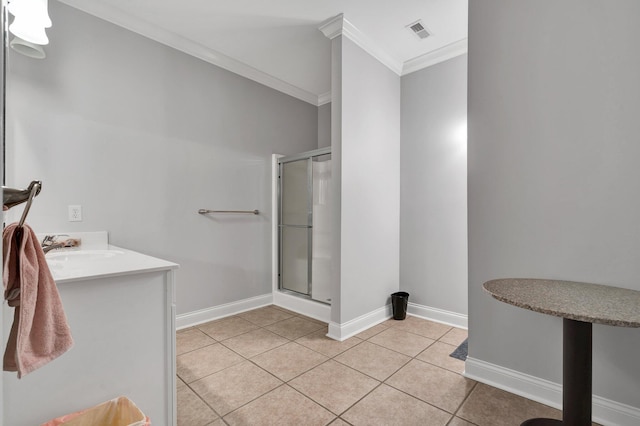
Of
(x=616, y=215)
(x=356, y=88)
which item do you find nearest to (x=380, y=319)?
(x=616, y=215)

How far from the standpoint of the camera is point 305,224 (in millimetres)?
3336

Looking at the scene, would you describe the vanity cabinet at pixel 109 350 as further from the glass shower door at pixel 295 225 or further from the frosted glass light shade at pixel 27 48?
the glass shower door at pixel 295 225

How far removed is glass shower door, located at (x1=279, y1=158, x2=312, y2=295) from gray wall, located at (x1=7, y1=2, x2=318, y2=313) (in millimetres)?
186

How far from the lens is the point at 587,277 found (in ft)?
5.16

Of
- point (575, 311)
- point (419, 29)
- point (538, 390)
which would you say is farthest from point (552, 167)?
point (419, 29)

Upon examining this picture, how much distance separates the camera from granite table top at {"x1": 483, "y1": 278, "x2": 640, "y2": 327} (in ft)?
3.55

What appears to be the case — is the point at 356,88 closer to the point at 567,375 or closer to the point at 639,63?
the point at 639,63

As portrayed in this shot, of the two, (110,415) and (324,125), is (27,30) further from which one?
(324,125)

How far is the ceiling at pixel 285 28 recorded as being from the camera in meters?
2.35

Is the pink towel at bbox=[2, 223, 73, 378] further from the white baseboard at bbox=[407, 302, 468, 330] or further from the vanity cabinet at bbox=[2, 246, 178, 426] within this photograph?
the white baseboard at bbox=[407, 302, 468, 330]

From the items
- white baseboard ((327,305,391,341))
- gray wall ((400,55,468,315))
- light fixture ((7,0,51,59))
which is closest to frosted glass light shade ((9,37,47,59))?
light fixture ((7,0,51,59))

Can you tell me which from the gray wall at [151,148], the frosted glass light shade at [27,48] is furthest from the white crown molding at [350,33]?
the frosted glass light shade at [27,48]

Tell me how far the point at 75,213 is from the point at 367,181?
232 cm

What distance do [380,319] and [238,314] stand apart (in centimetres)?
144
